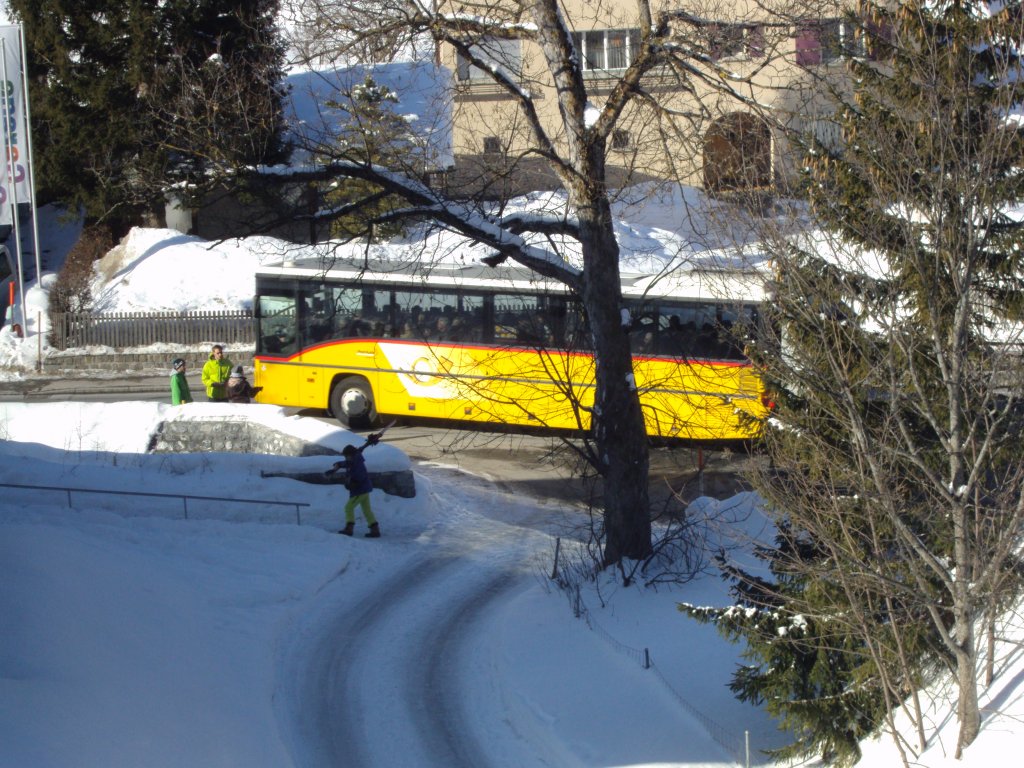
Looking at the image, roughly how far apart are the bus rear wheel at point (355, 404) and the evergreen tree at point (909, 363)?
563 inches

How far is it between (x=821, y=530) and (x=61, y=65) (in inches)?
1263

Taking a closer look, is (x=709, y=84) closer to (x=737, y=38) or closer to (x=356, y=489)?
(x=737, y=38)

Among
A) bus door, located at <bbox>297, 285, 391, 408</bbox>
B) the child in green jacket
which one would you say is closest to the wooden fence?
bus door, located at <bbox>297, 285, 391, 408</bbox>

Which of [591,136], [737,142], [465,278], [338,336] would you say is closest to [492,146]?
[591,136]

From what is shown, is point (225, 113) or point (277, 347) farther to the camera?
point (277, 347)

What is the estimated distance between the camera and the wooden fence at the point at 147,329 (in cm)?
3108

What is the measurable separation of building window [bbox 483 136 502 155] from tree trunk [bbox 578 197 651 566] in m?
1.81

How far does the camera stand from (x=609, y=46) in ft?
50.2

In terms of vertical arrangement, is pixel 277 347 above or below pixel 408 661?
above

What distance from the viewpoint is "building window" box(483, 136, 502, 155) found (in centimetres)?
1294

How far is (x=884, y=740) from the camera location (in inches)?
287

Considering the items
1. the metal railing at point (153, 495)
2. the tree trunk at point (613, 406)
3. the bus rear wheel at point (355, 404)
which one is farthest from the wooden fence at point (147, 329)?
the tree trunk at point (613, 406)

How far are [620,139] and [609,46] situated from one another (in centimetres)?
396

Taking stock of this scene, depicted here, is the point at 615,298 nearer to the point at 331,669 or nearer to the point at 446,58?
the point at 446,58
